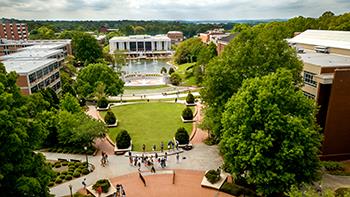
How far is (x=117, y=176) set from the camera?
27.6m

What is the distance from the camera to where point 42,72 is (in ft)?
161

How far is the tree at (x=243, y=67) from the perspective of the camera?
3064cm

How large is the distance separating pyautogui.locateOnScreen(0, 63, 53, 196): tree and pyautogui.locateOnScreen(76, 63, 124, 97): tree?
33.0 m

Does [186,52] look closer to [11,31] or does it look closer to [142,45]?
[142,45]

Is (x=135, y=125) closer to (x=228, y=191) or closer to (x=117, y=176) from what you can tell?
(x=117, y=176)

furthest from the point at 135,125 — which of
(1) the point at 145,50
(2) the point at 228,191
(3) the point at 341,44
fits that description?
(1) the point at 145,50

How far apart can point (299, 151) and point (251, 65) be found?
13336 millimetres

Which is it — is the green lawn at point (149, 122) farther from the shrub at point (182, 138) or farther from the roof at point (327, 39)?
the roof at point (327, 39)

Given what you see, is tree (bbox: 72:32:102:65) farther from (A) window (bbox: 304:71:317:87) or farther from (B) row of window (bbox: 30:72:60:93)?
(A) window (bbox: 304:71:317:87)

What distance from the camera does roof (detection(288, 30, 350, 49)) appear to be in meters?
45.1

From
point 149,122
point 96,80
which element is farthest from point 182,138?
point 96,80

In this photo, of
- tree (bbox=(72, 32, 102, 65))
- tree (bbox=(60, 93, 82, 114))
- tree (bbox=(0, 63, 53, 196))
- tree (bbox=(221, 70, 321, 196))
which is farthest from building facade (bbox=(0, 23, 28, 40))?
tree (bbox=(221, 70, 321, 196))

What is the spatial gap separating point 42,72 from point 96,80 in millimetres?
9529

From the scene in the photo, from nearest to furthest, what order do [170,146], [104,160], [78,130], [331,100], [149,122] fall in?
[331,100] < [104,160] < [78,130] < [170,146] < [149,122]
